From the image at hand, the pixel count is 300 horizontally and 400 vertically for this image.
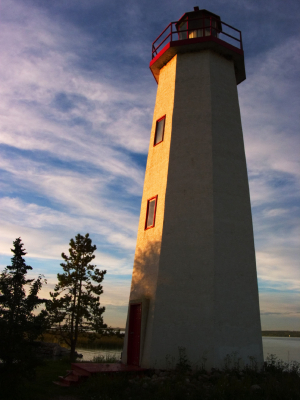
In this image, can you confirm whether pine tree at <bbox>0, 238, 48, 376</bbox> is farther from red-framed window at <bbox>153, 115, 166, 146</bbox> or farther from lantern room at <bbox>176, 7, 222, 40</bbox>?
lantern room at <bbox>176, 7, 222, 40</bbox>

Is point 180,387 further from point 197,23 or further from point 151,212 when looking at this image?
A: point 197,23

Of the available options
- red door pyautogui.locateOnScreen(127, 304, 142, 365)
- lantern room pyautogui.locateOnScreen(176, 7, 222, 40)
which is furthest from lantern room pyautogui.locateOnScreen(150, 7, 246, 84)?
red door pyautogui.locateOnScreen(127, 304, 142, 365)

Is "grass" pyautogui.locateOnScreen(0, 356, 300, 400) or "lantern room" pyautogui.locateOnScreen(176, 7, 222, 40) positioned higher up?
"lantern room" pyautogui.locateOnScreen(176, 7, 222, 40)

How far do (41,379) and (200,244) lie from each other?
23.2ft

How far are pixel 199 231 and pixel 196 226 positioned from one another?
0.69ft

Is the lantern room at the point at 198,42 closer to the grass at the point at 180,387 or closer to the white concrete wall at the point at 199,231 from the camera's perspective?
the white concrete wall at the point at 199,231

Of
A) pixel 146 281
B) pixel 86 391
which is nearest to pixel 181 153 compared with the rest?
pixel 146 281

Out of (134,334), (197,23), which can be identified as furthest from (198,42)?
(134,334)

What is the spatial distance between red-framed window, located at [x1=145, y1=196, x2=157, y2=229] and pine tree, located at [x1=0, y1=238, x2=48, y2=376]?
5372 mm

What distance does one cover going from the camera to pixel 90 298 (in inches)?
781

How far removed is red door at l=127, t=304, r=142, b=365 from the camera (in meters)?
12.0

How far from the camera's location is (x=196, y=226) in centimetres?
1238

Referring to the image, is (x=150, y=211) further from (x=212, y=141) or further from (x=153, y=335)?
(x=153, y=335)

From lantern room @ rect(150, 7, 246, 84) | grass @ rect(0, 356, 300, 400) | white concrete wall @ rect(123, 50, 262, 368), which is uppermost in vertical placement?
lantern room @ rect(150, 7, 246, 84)
